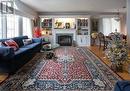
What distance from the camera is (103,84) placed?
399 cm

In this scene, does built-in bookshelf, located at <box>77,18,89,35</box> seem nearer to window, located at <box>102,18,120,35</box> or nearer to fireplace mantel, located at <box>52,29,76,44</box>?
fireplace mantel, located at <box>52,29,76,44</box>

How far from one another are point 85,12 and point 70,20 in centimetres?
116

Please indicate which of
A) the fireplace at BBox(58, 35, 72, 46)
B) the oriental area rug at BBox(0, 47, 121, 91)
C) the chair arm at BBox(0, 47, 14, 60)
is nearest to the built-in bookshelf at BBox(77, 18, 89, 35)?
the fireplace at BBox(58, 35, 72, 46)

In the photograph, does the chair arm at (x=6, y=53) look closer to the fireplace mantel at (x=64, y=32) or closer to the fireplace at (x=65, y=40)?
the fireplace mantel at (x=64, y=32)

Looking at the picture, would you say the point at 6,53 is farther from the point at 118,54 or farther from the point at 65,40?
the point at 65,40

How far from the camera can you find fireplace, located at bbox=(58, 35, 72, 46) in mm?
13711

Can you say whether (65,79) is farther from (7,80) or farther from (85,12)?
(85,12)

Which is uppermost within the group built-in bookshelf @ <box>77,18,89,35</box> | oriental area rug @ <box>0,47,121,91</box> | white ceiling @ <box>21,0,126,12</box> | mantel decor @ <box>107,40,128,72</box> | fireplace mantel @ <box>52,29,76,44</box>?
white ceiling @ <box>21,0,126,12</box>

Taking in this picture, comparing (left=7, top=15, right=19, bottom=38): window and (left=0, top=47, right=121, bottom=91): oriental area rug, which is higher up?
(left=7, top=15, right=19, bottom=38): window

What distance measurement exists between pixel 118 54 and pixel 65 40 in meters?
8.85

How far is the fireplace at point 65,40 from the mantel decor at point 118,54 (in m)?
8.48

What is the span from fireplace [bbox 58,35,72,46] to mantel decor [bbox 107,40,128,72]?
848 cm

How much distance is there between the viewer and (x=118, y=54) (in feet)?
16.5

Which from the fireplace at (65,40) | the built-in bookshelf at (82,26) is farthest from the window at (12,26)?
the built-in bookshelf at (82,26)
